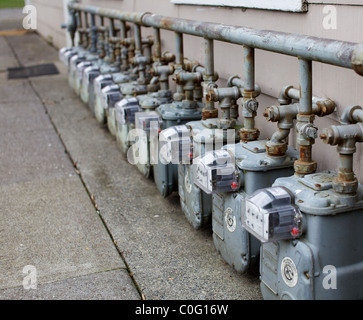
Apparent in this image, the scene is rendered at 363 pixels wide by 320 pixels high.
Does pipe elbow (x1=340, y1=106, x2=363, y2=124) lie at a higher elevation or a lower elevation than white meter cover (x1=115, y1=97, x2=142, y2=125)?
higher

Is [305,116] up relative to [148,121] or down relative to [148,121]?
up

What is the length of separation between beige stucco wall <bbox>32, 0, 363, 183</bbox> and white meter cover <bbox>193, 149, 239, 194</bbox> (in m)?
0.50

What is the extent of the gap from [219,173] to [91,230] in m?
1.13

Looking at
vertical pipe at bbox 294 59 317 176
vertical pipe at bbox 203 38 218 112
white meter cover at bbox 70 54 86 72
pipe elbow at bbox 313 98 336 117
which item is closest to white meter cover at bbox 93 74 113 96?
white meter cover at bbox 70 54 86 72

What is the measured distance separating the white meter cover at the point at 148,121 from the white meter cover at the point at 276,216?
158 centimetres

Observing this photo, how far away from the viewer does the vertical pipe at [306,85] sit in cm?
241

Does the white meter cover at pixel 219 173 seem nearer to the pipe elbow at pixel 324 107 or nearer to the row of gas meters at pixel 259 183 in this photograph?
the row of gas meters at pixel 259 183

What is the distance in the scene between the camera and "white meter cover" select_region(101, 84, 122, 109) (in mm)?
4758

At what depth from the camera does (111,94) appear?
187 inches

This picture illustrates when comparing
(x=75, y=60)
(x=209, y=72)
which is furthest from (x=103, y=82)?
(x=209, y=72)

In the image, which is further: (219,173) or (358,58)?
(219,173)

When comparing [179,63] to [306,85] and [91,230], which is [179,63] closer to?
[91,230]

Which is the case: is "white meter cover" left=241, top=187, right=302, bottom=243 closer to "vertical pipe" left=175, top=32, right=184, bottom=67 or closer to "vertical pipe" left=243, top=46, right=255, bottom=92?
"vertical pipe" left=243, top=46, right=255, bottom=92

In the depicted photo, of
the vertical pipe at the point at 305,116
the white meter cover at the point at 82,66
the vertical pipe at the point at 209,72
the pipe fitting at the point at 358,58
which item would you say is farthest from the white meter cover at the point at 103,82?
the pipe fitting at the point at 358,58
